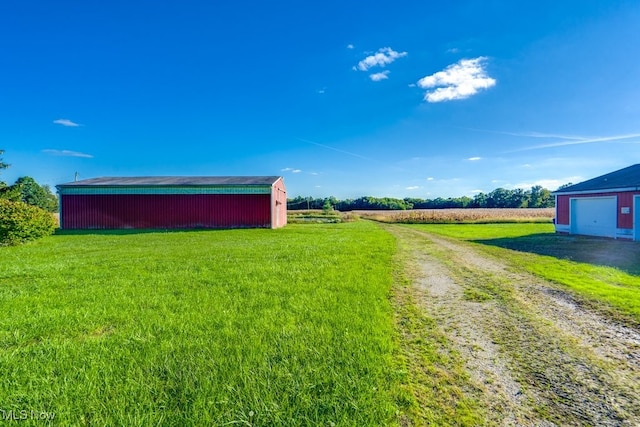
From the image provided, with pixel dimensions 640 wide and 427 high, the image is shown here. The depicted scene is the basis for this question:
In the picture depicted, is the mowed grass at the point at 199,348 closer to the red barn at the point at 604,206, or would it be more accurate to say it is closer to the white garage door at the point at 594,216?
the red barn at the point at 604,206

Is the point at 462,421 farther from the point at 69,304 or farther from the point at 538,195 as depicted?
the point at 538,195

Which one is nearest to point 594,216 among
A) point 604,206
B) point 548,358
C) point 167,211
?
point 604,206

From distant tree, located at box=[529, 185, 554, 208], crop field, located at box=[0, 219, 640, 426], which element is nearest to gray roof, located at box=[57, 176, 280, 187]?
crop field, located at box=[0, 219, 640, 426]

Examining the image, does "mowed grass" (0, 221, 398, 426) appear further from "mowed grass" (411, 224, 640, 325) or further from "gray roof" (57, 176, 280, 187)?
"gray roof" (57, 176, 280, 187)

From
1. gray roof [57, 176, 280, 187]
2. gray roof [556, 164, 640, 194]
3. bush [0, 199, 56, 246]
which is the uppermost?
gray roof [57, 176, 280, 187]

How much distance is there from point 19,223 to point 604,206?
2794cm

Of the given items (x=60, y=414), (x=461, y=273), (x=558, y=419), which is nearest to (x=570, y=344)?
(x=558, y=419)

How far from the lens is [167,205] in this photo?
22.2 metres

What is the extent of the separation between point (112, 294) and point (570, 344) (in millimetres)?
7068

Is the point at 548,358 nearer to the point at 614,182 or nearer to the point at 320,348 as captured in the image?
the point at 320,348

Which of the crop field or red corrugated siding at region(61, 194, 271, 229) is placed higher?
red corrugated siding at region(61, 194, 271, 229)

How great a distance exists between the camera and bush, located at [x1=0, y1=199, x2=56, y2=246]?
42.3 feet

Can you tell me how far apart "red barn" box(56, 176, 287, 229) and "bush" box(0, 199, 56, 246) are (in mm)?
7574

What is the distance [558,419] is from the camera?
91.6 inches
